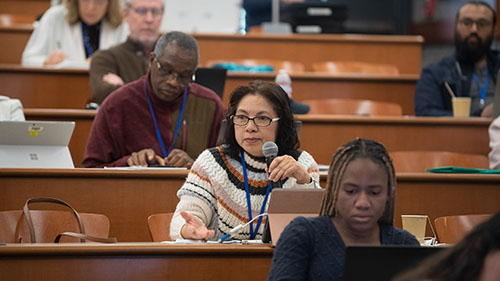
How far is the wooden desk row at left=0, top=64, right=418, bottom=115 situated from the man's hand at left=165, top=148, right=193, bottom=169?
4.60 feet

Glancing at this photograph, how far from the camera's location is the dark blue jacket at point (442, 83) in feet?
16.9

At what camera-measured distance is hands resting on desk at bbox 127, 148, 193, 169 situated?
137 inches

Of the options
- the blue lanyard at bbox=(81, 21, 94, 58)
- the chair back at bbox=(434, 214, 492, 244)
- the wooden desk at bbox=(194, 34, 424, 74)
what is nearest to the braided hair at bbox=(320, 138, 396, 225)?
the chair back at bbox=(434, 214, 492, 244)

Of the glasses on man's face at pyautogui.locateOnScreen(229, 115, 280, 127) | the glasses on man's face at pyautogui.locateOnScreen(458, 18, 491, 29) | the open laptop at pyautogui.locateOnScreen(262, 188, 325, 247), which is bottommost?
the open laptop at pyautogui.locateOnScreen(262, 188, 325, 247)

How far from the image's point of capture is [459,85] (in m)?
5.21

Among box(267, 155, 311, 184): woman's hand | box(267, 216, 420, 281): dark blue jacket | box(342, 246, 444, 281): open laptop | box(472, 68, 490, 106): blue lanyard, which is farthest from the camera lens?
box(472, 68, 490, 106): blue lanyard

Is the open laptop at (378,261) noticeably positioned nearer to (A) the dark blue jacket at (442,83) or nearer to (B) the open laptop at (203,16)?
(A) the dark blue jacket at (442,83)

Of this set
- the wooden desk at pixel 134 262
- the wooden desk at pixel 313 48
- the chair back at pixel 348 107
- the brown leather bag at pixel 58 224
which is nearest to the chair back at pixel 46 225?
the brown leather bag at pixel 58 224

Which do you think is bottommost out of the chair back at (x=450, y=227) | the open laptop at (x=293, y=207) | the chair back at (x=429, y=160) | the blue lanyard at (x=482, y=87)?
the chair back at (x=429, y=160)

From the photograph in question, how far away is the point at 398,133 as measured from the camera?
4.41 meters

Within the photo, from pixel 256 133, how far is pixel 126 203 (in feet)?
2.55

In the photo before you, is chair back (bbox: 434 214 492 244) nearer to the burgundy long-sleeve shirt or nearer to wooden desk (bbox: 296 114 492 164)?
the burgundy long-sleeve shirt

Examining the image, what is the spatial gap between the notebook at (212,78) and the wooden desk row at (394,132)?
18.1 inches

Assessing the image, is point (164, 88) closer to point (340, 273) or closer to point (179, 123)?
point (179, 123)
